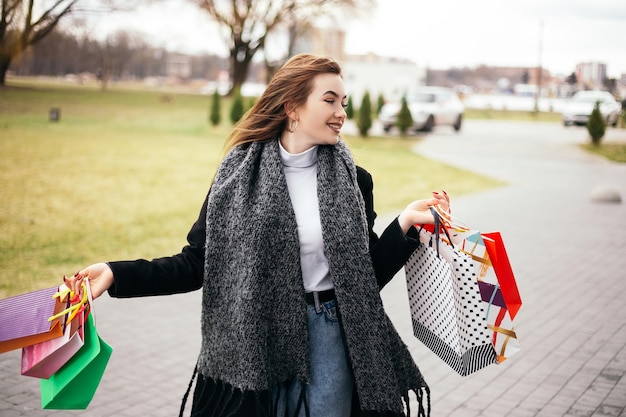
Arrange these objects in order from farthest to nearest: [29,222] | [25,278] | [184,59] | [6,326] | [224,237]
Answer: [184,59] → [29,222] → [25,278] → [224,237] → [6,326]

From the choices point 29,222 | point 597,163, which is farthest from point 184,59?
point 29,222

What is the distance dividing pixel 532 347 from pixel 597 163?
57.8ft

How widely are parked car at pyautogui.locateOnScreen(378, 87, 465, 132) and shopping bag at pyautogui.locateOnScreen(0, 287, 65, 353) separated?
28.5m

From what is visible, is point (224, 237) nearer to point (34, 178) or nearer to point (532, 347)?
point (532, 347)

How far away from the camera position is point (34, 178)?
15.4 meters

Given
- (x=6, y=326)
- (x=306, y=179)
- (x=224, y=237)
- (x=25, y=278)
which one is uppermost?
(x=306, y=179)

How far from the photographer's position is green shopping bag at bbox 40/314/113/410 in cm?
241

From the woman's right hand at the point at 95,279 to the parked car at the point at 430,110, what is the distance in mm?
28379

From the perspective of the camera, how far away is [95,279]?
2572 millimetres

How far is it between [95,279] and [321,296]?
0.72 metres

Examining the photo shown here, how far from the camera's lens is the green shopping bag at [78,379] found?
241 centimetres

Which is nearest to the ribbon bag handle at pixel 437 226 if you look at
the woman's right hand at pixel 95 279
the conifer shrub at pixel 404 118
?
the woman's right hand at pixel 95 279

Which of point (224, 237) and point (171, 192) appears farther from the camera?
Result: point (171, 192)

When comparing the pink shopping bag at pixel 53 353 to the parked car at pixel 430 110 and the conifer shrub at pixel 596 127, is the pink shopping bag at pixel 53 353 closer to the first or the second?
the conifer shrub at pixel 596 127
